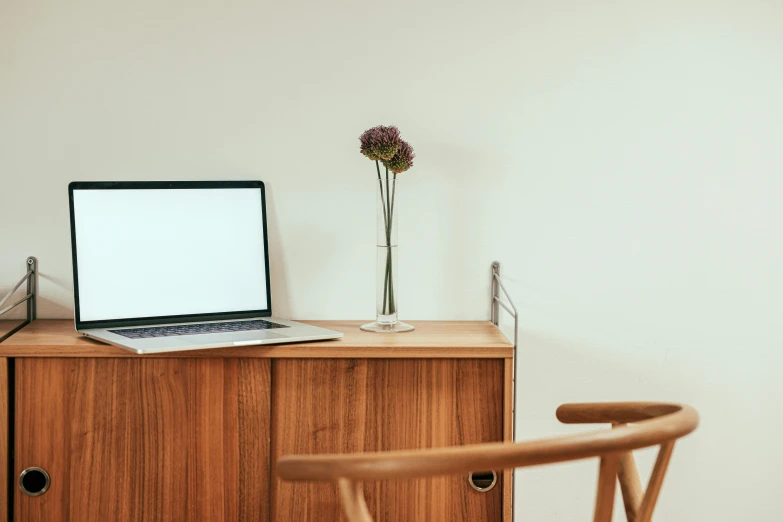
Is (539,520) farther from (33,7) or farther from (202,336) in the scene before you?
(33,7)

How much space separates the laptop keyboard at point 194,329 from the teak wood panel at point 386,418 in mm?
169

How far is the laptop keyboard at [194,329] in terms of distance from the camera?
142 cm

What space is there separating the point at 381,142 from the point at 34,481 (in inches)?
36.3

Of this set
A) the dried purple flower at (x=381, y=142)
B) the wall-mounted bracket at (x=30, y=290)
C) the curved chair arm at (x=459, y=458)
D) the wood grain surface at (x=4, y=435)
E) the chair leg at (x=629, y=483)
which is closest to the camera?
the curved chair arm at (x=459, y=458)

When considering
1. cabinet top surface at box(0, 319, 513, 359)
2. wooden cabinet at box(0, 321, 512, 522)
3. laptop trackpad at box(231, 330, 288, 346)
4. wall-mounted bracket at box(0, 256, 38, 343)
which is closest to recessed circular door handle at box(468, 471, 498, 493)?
wooden cabinet at box(0, 321, 512, 522)

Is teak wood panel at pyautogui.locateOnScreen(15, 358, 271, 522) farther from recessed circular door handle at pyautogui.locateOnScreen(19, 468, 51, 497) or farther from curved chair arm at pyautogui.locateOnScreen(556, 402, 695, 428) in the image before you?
curved chair arm at pyautogui.locateOnScreen(556, 402, 695, 428)

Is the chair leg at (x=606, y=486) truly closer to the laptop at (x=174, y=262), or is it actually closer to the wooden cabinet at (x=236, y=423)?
the wooden cabinet at (x=236, y=423)

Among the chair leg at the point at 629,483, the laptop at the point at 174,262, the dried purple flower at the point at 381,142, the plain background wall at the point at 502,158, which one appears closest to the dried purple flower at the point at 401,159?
the dried purple flower at the point at 381,142

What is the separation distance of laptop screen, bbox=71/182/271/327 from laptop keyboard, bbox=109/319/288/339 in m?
0.04

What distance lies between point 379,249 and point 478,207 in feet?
0.93

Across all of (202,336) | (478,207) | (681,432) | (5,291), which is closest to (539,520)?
(478,207)

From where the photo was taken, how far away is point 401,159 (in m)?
1.52

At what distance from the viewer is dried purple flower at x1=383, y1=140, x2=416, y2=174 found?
1.51 meters

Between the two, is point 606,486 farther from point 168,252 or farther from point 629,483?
point 168,252
